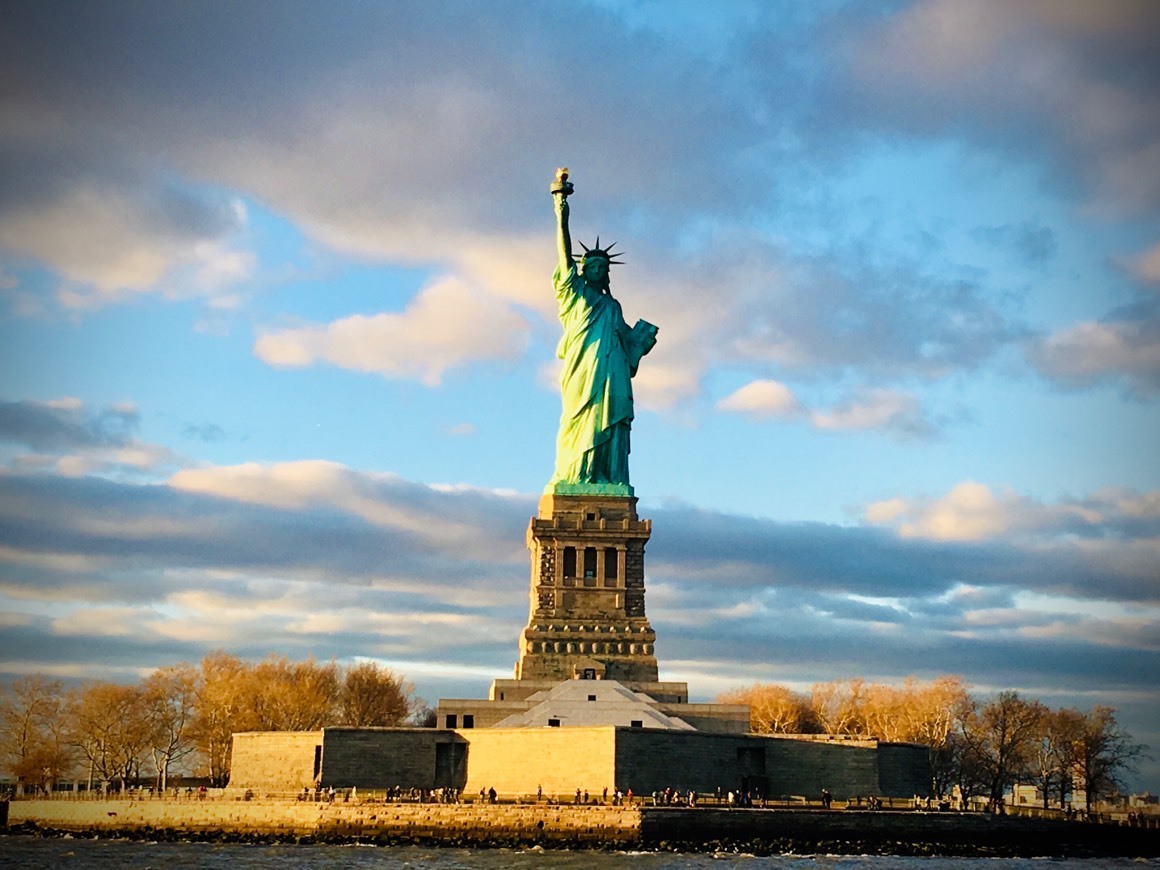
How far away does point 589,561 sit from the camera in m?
77.1

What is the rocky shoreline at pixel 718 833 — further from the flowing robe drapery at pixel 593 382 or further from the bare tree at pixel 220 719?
the flowing robe drapery at pixel 593 382

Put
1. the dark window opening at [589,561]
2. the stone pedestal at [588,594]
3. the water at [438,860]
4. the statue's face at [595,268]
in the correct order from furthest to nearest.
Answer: the statue's face at [595,268], the dark window opening at [589,561], the stone pedestal at [588,594], the water at [438,860]

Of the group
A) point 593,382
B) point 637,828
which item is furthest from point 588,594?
point 637,828

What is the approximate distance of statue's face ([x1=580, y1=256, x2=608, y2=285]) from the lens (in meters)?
81.6

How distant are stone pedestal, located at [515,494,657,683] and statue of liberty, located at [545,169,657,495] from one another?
1.67 m

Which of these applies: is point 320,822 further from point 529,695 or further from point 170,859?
point 529,695

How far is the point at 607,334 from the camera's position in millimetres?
80812

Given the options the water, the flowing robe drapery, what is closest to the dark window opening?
the flowing robe drapery

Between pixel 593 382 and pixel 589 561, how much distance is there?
9.57 m

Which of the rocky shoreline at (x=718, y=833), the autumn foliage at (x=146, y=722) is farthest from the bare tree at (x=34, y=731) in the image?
the rocky shoreline at (x=718, y=833)

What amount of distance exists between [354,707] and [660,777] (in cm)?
3128

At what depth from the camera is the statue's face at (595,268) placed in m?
81.6

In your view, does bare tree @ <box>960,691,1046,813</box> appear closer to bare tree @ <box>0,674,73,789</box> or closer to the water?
the water

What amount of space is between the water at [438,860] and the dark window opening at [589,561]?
23.9m
